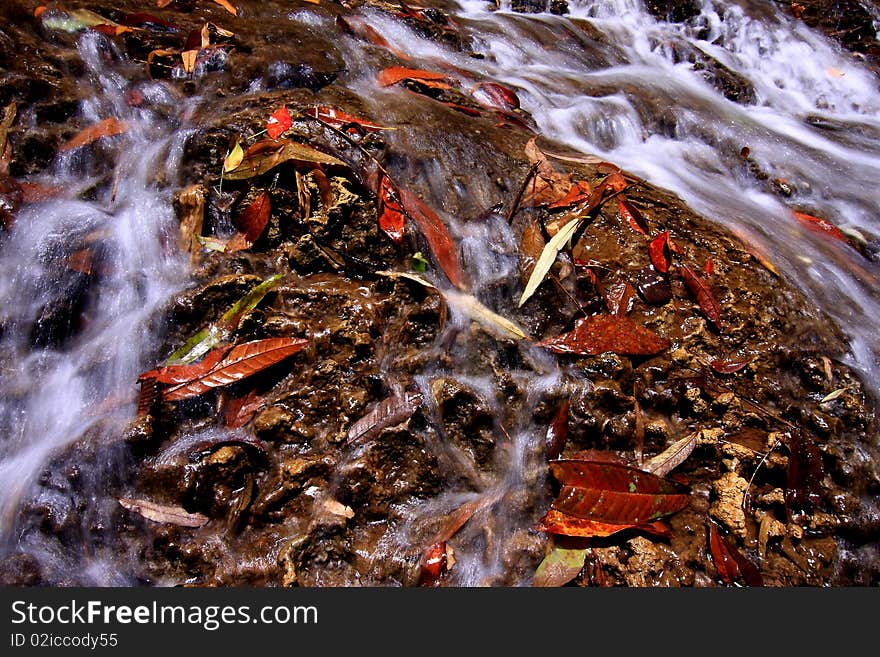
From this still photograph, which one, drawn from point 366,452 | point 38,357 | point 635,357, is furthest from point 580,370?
point 38,357

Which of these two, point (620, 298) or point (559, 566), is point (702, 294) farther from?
point (559, 566)

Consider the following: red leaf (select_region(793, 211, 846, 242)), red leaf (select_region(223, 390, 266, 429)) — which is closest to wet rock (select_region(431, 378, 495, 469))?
red leaf (select_region(223, 390, 266, 429))

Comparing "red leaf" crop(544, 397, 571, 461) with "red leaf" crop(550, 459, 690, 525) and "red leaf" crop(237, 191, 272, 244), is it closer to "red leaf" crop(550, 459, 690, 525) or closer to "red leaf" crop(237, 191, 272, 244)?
"red leaf" crop(550, 459, 690, 525)

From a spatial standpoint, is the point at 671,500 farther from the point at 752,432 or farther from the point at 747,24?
the point at 747,24

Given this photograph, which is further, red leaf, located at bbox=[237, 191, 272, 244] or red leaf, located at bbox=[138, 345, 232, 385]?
red leaf, located at bbox=[237, 191, 272, 244]

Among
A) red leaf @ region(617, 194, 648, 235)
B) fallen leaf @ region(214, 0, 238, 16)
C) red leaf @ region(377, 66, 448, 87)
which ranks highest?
red leaf @ region(377, 66, 448, 87)

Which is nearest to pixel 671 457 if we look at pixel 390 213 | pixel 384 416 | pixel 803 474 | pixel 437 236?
pixel 803 474

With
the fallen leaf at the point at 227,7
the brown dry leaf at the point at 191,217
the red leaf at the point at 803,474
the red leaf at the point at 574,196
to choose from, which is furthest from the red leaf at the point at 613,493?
the fallen leaf at the point at 227,7
